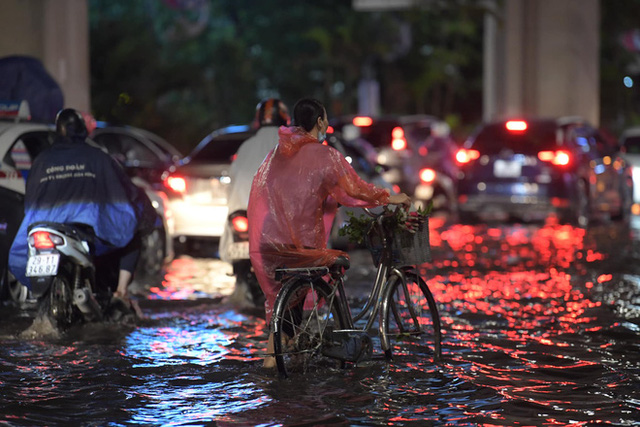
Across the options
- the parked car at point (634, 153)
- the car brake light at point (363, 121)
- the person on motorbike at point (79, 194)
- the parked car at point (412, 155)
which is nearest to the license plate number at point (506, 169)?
the parked car at point (412, 155)

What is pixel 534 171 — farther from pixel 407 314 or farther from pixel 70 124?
pixel 407 314

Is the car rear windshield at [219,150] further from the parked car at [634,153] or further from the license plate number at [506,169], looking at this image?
the parked car at [634,153]

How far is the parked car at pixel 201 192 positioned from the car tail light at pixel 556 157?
653 centimetres

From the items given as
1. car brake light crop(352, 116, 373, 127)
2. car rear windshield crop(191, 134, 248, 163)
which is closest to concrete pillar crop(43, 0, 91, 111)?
car brake light crop(352, 116, 373, 127)

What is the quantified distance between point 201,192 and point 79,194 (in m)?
4.94

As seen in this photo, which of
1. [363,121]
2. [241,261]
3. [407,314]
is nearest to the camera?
[407,314]

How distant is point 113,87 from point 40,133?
20648 mm

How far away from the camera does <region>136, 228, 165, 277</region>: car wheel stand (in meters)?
14.1

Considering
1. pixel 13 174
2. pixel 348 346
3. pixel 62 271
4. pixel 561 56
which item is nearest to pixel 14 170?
pixel 13 174

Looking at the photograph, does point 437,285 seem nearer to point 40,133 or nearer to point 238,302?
point 238,302

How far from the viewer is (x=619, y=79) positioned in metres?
51.8

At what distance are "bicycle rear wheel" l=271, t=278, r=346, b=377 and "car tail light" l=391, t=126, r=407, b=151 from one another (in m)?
14.8

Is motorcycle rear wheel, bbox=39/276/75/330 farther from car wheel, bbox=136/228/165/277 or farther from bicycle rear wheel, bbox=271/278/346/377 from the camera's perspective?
car wheel, bbox=136/228/165/277

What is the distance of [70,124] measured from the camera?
31.8 feet
